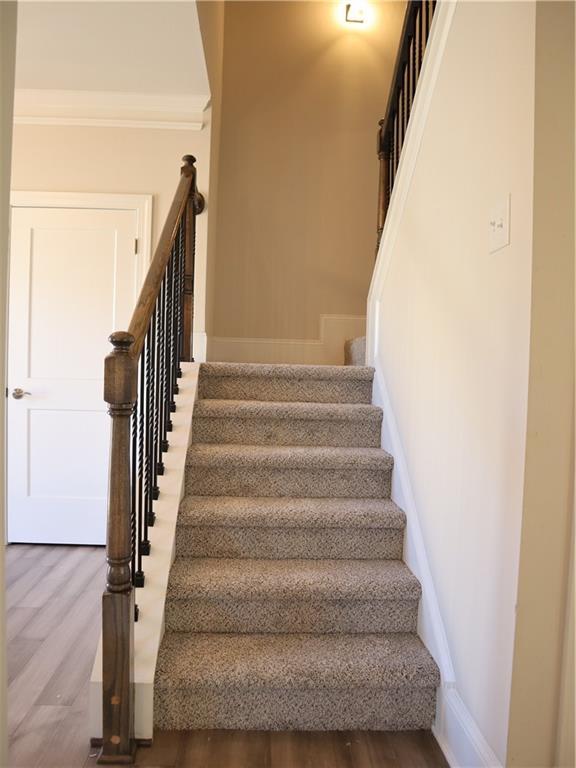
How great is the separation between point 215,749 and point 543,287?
1.55m

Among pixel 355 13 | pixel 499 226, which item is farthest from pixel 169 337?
pixel 355 13

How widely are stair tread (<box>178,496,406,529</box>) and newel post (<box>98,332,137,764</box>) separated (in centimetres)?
48

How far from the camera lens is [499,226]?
1298 mm

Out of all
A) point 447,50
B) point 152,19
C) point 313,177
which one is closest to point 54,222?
point 152,19

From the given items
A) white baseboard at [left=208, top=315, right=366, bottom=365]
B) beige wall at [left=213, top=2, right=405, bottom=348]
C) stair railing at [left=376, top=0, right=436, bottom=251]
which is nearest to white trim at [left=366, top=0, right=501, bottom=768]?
stair railing at [left=376, top=0, right=436, bottom=251]

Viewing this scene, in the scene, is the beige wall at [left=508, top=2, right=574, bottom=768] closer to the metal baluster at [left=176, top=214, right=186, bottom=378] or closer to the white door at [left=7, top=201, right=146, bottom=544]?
the metal baluster at [left=176, top=214, right=186, bottom=378]

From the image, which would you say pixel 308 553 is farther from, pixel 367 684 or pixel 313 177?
pixel 313 177

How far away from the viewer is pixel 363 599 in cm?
172

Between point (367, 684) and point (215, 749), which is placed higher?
point (367, 684)

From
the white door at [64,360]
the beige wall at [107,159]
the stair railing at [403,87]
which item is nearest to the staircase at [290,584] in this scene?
the white door at [64,360]

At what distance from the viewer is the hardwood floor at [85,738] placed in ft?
4.60

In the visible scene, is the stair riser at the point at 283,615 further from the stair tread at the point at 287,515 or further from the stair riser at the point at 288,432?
the stair riser at the point at 288,432

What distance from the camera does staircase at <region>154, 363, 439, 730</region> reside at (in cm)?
152

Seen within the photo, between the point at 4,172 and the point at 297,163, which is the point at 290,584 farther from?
the point at 297,163
